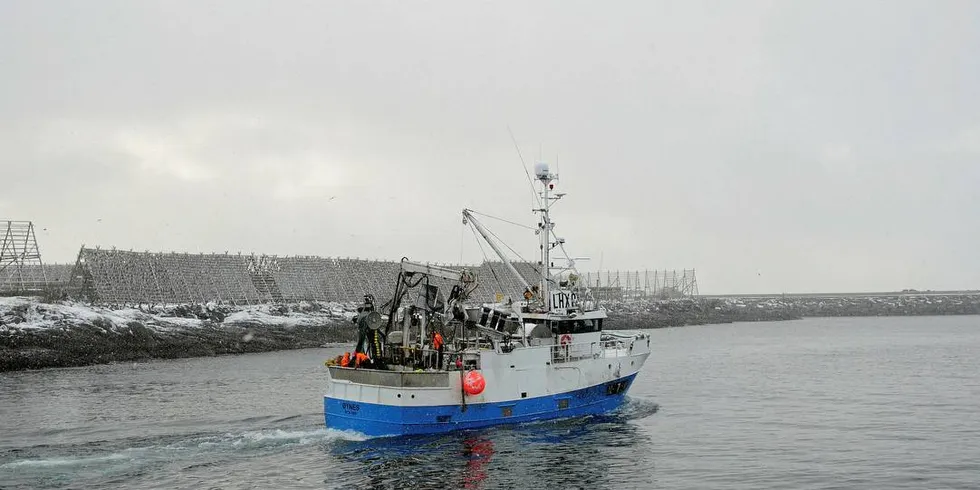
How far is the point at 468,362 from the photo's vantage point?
26.4 metres

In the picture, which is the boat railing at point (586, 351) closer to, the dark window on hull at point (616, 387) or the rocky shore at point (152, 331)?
the dark window on hull at point (616, 387)

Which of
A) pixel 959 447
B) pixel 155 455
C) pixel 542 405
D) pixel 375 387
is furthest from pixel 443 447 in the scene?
pixel 959 447

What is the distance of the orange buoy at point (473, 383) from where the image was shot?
25125 millimetres

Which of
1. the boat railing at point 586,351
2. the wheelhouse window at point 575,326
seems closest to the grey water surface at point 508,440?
the boat railing at point 586,351

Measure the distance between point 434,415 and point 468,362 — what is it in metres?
2.35

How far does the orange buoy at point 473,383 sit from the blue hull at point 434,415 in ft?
2.14

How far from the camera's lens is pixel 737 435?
92.6 feet

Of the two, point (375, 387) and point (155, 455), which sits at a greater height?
point (375, 387)

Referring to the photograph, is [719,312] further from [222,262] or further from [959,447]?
[959,447]

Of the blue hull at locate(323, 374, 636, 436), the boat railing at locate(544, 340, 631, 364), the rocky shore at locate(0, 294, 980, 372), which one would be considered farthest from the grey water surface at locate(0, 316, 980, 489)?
the rocky shore at locate(0, 294, 980, 372)

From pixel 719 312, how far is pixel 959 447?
13099cm

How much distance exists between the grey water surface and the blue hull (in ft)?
1.23

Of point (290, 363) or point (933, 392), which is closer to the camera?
point (933, 392)

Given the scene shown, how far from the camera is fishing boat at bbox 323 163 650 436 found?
2461 cm
